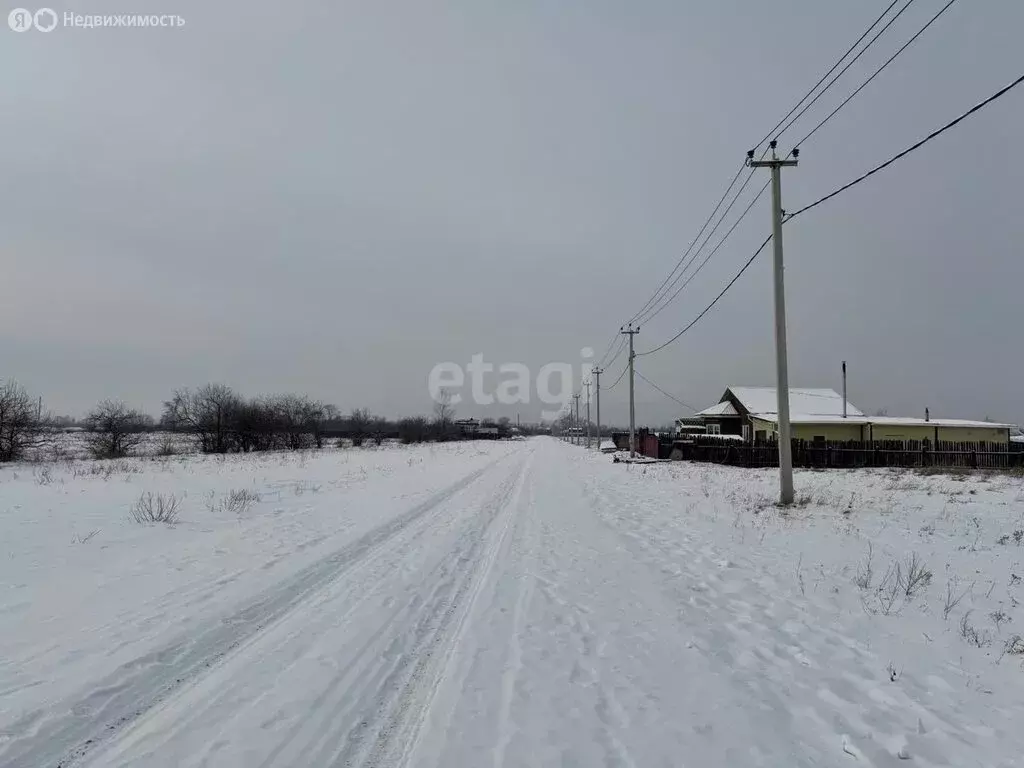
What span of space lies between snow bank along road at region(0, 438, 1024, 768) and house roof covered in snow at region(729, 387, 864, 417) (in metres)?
33.4

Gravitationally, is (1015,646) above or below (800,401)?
below

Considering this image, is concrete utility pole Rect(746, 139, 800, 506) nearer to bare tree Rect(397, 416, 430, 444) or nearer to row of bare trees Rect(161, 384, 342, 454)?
row of bare trees Rect(161, 384, 342, 454)

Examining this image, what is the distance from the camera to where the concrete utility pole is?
12039 millimetres

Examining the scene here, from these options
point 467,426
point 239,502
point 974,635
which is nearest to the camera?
point 974,635

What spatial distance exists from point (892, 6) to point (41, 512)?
687 inches

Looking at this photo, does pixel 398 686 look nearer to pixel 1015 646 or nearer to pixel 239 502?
pixel 1015 646

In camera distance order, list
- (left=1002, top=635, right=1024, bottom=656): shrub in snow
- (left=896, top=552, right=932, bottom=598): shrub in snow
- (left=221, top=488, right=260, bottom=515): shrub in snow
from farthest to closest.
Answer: (left=221, top=488, right=260, bottom=515): shrub in snow
(left=896, top=552, right=932, bottom=598): shrub in snow
(left=1002, top=635, right=1024, bottom=656): shrub in snow

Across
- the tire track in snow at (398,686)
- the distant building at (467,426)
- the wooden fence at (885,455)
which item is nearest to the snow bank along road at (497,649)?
the tire track in snow at (398,686)

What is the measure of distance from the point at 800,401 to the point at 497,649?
4494cm

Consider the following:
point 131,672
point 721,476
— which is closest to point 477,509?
point 131,672

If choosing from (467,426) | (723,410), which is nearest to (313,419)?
(723,410)

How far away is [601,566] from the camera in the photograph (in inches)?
293

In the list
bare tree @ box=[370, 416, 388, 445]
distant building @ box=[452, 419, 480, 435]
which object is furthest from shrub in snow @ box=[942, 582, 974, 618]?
distant building @ box=[452, 419, 480, 435]

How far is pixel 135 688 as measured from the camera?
12.3ft
